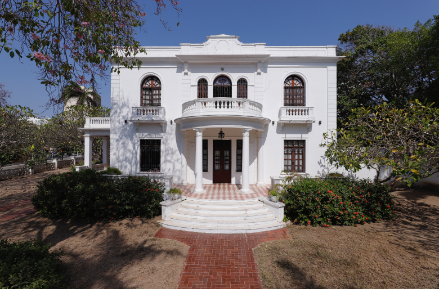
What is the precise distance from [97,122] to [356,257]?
18.2 m

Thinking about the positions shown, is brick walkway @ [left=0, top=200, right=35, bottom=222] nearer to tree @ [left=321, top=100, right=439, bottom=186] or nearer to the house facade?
the house facade

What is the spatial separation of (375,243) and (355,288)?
8.71ft

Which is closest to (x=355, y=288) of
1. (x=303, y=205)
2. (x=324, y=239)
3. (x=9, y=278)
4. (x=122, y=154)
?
(x=324, y=239)

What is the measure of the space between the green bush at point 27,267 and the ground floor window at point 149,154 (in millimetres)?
7688

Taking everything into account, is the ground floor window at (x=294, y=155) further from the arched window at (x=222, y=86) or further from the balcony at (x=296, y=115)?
the arched window at (x=222, y=86)

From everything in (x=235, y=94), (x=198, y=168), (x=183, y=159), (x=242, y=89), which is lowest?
(x=198, y=168)

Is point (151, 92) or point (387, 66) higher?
point (387, 66)

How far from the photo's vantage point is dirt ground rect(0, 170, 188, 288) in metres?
4.46

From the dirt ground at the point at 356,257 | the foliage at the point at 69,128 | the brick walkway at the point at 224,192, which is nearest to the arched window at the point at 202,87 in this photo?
the brick walkway at the point at 224,192

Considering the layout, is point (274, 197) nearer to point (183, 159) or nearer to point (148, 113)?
point (183, 159)

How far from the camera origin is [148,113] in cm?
1198

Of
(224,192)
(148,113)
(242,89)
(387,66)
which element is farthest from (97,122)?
(387,66)

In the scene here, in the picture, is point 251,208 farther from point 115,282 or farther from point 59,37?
point 59,37

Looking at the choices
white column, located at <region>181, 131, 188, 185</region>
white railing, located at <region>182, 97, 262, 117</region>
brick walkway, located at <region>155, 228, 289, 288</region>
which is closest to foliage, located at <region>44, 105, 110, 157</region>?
white column, located at <region>181, 131, 188, 185</region>
